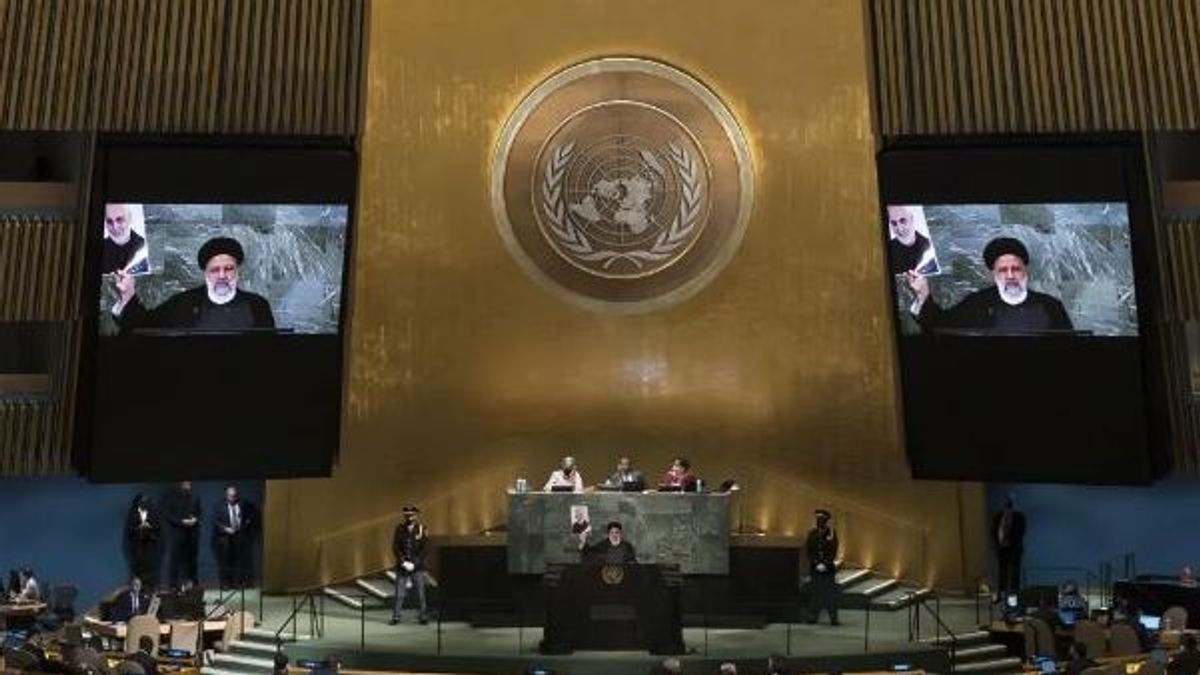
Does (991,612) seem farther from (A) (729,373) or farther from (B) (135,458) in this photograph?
(B) (135,458)

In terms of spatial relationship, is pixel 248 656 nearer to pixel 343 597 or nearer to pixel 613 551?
pixel 343 597

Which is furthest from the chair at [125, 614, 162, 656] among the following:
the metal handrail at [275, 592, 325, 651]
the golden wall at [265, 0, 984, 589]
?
the golden wall at [265, 0, 984, 589]

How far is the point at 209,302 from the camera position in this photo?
1680 centimetres

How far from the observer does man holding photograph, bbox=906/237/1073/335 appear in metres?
16.5

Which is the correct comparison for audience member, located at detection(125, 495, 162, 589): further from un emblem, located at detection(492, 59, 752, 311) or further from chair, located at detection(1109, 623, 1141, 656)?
chair, located at detection(1109, 623, 1141, 656)

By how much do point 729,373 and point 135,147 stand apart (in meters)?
7.69

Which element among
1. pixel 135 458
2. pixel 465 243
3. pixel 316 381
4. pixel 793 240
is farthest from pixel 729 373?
pixel 135 458

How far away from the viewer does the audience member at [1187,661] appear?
12711mm

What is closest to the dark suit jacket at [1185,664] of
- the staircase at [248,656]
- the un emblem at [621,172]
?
the staircase at [248,656]

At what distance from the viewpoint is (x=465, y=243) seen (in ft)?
64.7

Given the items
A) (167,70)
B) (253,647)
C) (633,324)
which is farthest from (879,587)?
(167,70)

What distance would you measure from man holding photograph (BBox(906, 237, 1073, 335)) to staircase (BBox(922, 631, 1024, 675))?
319 centimetres

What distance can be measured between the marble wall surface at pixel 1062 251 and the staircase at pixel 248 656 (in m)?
7.82

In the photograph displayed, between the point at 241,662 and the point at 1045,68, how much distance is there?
10312 millimetres
